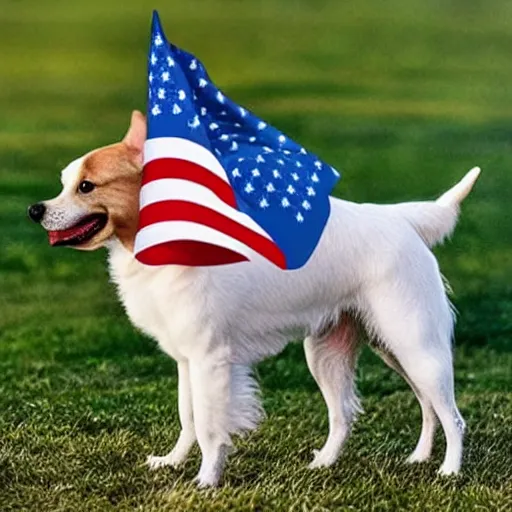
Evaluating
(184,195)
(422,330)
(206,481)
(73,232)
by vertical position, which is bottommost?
(206,481)

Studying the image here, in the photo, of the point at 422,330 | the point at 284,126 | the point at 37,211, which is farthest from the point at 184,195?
the point at 284,126

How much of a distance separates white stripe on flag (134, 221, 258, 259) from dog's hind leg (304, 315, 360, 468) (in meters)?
0.45

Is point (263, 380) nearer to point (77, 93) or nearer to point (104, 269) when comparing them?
point (104, 269)

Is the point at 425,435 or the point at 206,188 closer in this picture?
the point at 206,188

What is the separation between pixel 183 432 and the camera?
7.98 ft

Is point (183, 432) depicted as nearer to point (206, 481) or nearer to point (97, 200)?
point (206, 481)

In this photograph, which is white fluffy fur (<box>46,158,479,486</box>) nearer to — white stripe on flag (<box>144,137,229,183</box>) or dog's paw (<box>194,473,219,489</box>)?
dog's paw (<box>194,473,219,489</box>)

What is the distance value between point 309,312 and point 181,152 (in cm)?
45

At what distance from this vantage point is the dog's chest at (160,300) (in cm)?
214

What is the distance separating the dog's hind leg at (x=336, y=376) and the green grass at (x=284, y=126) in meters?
0.79

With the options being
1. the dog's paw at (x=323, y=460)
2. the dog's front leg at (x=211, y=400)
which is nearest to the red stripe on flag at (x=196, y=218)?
the dog's front leg at (x=211, y=400)

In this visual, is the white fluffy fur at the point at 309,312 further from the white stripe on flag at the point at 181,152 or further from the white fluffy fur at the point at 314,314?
the white stripe on flag at the point at 181,152

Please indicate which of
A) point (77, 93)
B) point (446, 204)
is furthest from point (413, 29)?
point (446, 204)

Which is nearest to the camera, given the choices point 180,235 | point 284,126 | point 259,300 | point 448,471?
point 180,235
